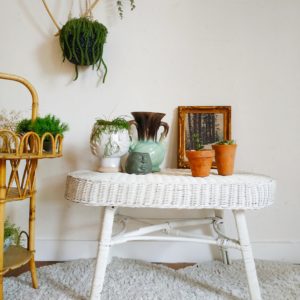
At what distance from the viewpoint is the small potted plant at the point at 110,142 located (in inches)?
40.2

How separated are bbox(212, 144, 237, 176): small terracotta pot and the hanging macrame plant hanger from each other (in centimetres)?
66

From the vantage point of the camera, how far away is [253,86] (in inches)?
53.4

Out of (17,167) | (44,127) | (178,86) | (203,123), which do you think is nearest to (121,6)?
(178,86)

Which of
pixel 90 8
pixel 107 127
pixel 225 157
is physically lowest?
pixel 225 157

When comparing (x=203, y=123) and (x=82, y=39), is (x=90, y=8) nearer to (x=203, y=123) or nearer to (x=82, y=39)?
(x=82, y=39)

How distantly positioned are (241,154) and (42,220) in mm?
961

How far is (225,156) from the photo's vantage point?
103 centimetres

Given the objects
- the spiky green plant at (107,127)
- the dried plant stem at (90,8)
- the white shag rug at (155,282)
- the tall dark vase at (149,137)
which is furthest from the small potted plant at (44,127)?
the dried plant stem at (90,8)

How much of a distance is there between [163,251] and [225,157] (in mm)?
583

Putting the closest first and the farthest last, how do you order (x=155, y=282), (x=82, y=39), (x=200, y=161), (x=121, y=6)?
(x=200, y=161) < (x=155, y=282) < (x=82, y=39) < (x=121, y=6)

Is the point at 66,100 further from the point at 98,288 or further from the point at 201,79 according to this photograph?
the point at 98,288

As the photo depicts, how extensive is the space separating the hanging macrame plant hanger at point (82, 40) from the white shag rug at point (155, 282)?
0.88 m

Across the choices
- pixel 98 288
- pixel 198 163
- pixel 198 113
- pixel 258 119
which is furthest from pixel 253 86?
pixel 98 288

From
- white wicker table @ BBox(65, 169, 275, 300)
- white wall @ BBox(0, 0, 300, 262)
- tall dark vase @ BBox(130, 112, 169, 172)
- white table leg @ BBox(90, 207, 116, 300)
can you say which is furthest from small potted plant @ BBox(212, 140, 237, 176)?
white table leg @ BBox(90, 207, 116, 300)
